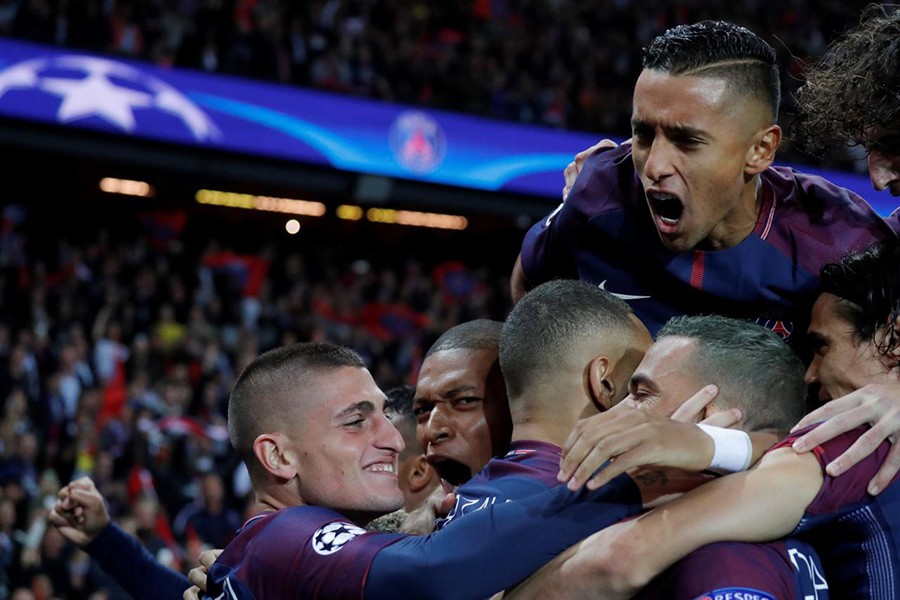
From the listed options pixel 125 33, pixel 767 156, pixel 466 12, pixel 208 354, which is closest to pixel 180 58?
pixel 125 33

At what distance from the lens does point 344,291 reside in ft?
54.4

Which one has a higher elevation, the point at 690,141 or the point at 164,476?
the point at 690,141

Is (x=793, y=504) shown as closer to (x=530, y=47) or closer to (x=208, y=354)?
(x=208, y=354)

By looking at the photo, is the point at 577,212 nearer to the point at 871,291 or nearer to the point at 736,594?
the point at 871,291

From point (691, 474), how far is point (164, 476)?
9.53 meters

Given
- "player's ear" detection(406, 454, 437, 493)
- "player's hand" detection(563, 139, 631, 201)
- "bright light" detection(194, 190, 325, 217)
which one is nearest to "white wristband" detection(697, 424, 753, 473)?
"player's hand" detection(563, 139, 631, 201)

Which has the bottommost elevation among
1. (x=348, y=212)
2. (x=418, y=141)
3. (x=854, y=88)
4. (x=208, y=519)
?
(x=208, y=519)

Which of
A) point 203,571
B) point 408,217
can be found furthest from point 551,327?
point 408,217

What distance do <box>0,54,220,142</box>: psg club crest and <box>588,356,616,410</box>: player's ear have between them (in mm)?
12043

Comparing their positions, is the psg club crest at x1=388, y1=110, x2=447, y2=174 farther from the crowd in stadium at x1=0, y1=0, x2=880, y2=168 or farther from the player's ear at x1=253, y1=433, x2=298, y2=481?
the player's ear at x1=253, y1=433, x2=298, y2=481

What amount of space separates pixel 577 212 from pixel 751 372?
0.93 m

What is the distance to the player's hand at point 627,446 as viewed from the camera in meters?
2.17

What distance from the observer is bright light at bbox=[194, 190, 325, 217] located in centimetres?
1855

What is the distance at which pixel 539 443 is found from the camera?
2691 millimetres
